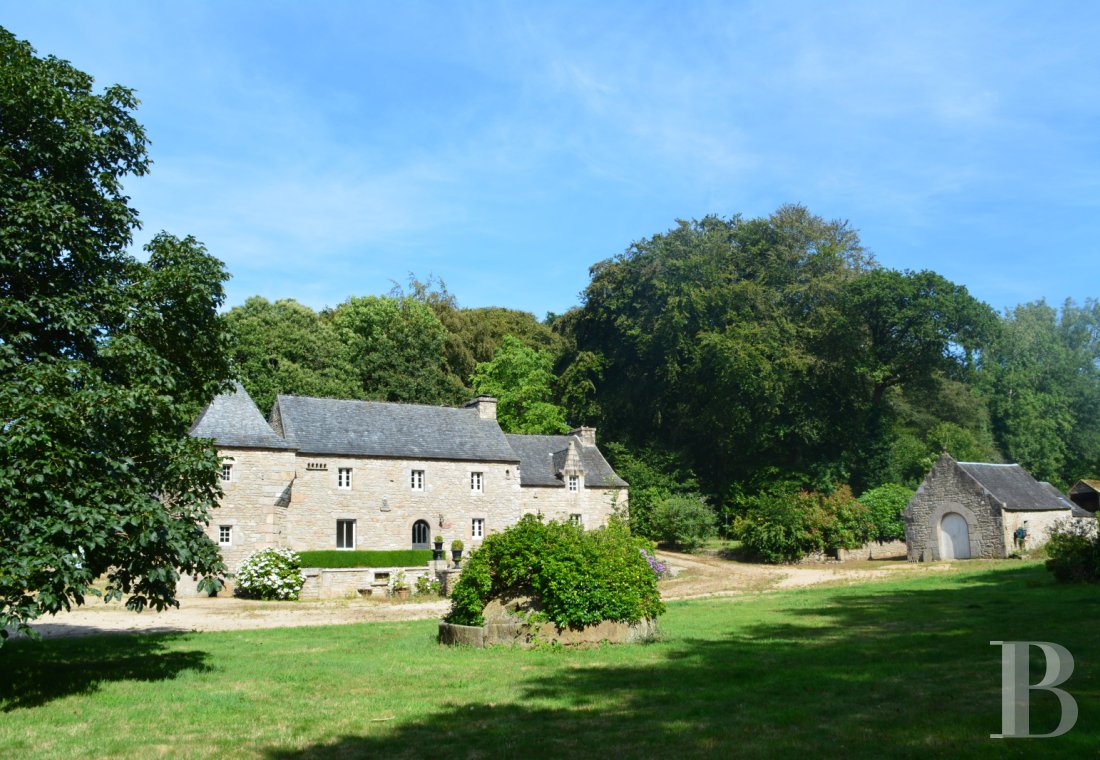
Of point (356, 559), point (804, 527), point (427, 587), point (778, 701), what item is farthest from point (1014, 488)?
point (778, 701)

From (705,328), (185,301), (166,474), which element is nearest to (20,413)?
(166,474)

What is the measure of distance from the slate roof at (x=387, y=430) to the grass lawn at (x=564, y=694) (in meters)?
17.7

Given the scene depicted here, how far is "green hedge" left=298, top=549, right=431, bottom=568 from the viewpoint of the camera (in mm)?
28812

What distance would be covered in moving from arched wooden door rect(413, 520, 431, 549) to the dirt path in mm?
9126

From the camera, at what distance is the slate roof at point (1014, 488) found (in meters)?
32.1

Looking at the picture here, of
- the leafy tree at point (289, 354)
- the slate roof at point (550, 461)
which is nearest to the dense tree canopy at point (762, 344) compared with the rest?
the slate roof at point (550, 461)

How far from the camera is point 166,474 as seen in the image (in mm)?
10742

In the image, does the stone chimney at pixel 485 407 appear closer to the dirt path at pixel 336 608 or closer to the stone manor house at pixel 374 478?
the stone manor house at pixel 374 478

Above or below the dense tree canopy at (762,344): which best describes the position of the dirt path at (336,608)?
below

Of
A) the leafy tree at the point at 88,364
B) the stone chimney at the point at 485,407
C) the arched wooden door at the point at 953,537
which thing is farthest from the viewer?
the stone chimney at the point at 485,407

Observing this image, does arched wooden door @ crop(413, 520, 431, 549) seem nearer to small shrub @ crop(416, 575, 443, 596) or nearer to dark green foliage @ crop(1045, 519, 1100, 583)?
small shrub @ crop(416, 575, 443, 596)

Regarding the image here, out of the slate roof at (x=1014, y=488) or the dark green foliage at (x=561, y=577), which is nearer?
the dark green foliage at (x=561, y=577)

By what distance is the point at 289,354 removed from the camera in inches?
1813

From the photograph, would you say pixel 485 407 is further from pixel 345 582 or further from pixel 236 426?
pixel 345 582
